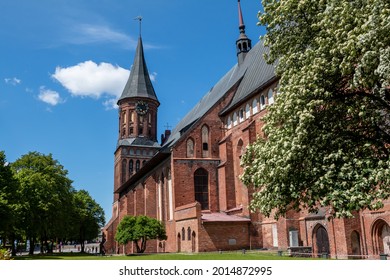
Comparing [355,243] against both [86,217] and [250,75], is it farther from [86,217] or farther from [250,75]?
[86,217]

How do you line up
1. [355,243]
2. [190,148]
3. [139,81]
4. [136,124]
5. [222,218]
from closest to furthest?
[355,243] < [222,218] < [190,148] < [136,124] < [139,81]

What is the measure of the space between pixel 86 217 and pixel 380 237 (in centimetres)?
5627

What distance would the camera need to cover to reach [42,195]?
40.3 meters

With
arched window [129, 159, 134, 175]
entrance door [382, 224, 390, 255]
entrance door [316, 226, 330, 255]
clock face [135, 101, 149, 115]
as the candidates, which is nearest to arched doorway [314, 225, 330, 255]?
entrance door [316, 226, 330, 255]

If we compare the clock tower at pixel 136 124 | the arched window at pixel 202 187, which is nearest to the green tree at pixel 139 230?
the arched window at pixel 202 187

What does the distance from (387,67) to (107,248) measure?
53.5 m

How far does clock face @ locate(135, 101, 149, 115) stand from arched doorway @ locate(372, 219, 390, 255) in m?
50.7

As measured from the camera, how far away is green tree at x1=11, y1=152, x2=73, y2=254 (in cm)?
3906

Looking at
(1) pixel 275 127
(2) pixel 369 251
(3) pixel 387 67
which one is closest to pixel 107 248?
(2) pixel 369 251

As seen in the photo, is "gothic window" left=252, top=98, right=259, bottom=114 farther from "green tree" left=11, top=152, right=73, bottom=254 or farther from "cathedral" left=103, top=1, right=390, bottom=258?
"green tree" left=11, top=152, right=73, bottom=254

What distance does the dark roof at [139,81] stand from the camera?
69188 mm

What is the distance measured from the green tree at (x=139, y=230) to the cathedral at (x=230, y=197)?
53.9 inches

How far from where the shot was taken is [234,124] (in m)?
37.0

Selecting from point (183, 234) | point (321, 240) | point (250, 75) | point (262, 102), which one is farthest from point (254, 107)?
point (321, 240)
